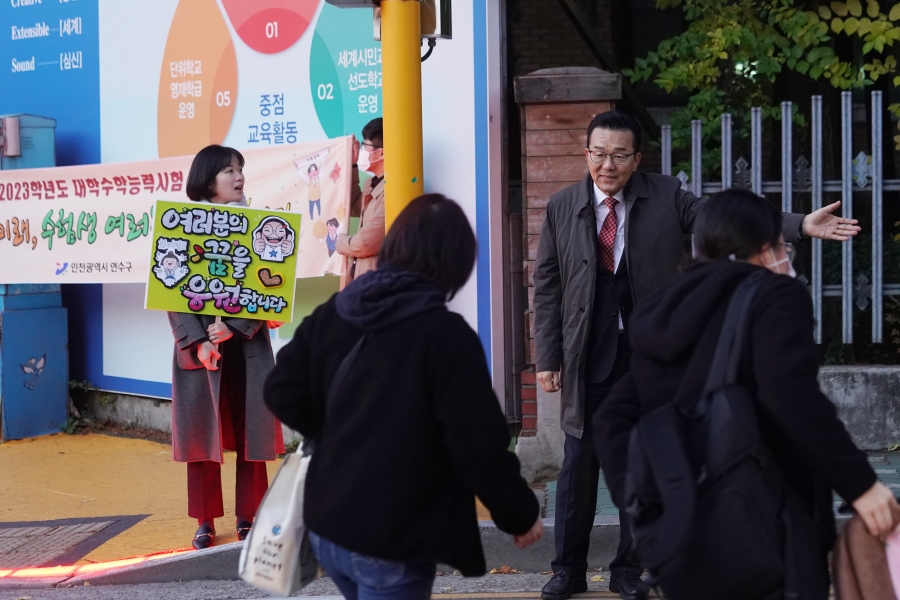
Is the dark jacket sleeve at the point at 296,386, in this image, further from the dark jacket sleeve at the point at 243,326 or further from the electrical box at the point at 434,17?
the dark jacket sleeve at the point at 243,326

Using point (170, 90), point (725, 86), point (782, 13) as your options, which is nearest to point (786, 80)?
point (725, 86)

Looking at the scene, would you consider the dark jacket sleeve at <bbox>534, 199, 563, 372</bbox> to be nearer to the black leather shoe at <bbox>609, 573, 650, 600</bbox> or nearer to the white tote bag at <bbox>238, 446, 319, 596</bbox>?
the black leather shoe at <bbox>609, 573, 650, 600</bbox>

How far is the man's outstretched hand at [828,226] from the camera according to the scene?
12.9 ft

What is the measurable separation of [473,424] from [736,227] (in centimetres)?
86

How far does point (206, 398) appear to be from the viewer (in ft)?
17.5

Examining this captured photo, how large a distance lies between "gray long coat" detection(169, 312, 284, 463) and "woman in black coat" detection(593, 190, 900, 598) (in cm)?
272

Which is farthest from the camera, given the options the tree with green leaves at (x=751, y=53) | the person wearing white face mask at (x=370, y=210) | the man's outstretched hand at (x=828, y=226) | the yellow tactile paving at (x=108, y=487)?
the tree with green leaves at (x=751, y=53)

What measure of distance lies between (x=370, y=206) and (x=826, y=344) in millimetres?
3178

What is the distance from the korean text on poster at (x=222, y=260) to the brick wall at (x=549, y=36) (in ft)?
27.1

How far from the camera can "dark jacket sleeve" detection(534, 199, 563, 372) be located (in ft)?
15.3

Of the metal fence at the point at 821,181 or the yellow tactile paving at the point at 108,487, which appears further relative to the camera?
the metal fence at the point at 821,181

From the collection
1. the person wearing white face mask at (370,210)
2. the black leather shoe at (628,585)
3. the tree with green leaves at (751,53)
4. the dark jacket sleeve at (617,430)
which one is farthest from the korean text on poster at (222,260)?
the tree with green leaves at (751,53)

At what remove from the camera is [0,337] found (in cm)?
811

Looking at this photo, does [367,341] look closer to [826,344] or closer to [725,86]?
[826,344]
